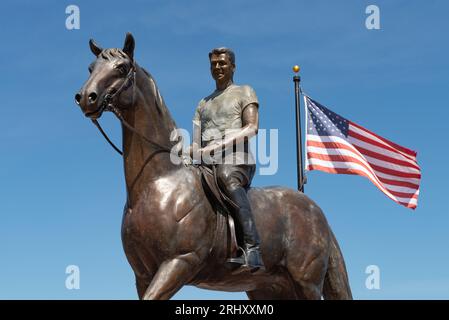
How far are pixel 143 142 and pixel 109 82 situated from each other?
84 cm

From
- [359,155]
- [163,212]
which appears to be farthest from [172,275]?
[359,155]

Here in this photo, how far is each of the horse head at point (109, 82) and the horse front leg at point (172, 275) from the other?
187cm

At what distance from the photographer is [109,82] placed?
27.3 ft

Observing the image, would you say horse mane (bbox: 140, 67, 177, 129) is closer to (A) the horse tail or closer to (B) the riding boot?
(B) the riding boot

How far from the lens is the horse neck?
28.2 feet

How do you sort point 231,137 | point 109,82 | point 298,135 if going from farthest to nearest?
point 298,135, point 231,137, point 109,82

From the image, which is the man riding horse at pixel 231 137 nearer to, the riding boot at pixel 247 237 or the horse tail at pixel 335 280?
the riding boot at pixel 247 237

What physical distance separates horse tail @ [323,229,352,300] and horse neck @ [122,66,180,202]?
111 inches

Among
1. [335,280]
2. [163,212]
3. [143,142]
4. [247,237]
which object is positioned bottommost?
[335,280]

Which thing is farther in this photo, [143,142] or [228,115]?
[228,115]

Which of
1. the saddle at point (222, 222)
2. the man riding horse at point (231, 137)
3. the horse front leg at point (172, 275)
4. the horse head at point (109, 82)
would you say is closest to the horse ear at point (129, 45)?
the horse head at point (109, 82)

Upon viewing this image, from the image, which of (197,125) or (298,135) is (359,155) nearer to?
(298,135)

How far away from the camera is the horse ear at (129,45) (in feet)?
28.2
